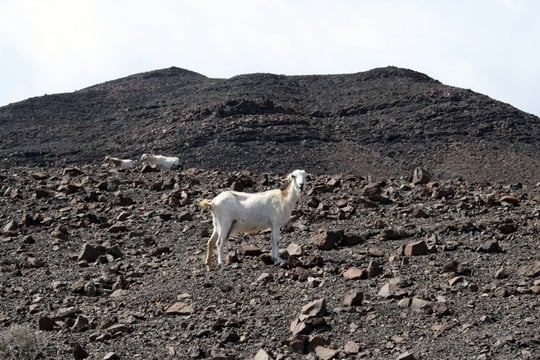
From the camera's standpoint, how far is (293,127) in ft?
181

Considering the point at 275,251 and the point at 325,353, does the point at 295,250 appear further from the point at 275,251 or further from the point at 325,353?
the point at 325,353

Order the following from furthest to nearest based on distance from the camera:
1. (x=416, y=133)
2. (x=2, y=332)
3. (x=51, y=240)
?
1. (x=416, y=133)
2. (x=51, y=240)
3. (x=2, y=332)

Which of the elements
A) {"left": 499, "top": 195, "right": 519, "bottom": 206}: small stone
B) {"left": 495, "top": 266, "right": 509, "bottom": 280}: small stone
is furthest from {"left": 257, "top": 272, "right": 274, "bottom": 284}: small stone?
{"left": 499, "top": 195, "right": 519, "bottom": 206}: small stone

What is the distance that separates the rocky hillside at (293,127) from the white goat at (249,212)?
32.6 metres

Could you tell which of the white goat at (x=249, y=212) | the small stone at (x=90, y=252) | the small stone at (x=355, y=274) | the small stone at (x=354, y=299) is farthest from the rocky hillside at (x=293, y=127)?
the small stone at (x=354, y=299)

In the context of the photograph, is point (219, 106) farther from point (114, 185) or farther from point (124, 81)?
point (114, 185)

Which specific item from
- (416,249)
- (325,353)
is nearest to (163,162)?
(416,249)

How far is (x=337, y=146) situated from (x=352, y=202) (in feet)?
115

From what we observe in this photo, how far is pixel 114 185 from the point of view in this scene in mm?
22188

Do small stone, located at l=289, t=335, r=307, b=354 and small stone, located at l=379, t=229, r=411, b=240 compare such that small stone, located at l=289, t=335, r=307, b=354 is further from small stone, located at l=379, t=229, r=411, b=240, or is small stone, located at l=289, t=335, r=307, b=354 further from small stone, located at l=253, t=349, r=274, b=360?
small stone, located at l=379, t=229, r=411, b=240

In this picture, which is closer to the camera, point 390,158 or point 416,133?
point 390,158

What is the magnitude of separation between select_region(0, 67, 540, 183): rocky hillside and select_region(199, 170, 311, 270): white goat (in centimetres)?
3265

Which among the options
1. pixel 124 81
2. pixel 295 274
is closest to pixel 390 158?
pixel 124 81

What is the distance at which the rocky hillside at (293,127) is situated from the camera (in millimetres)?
50625
